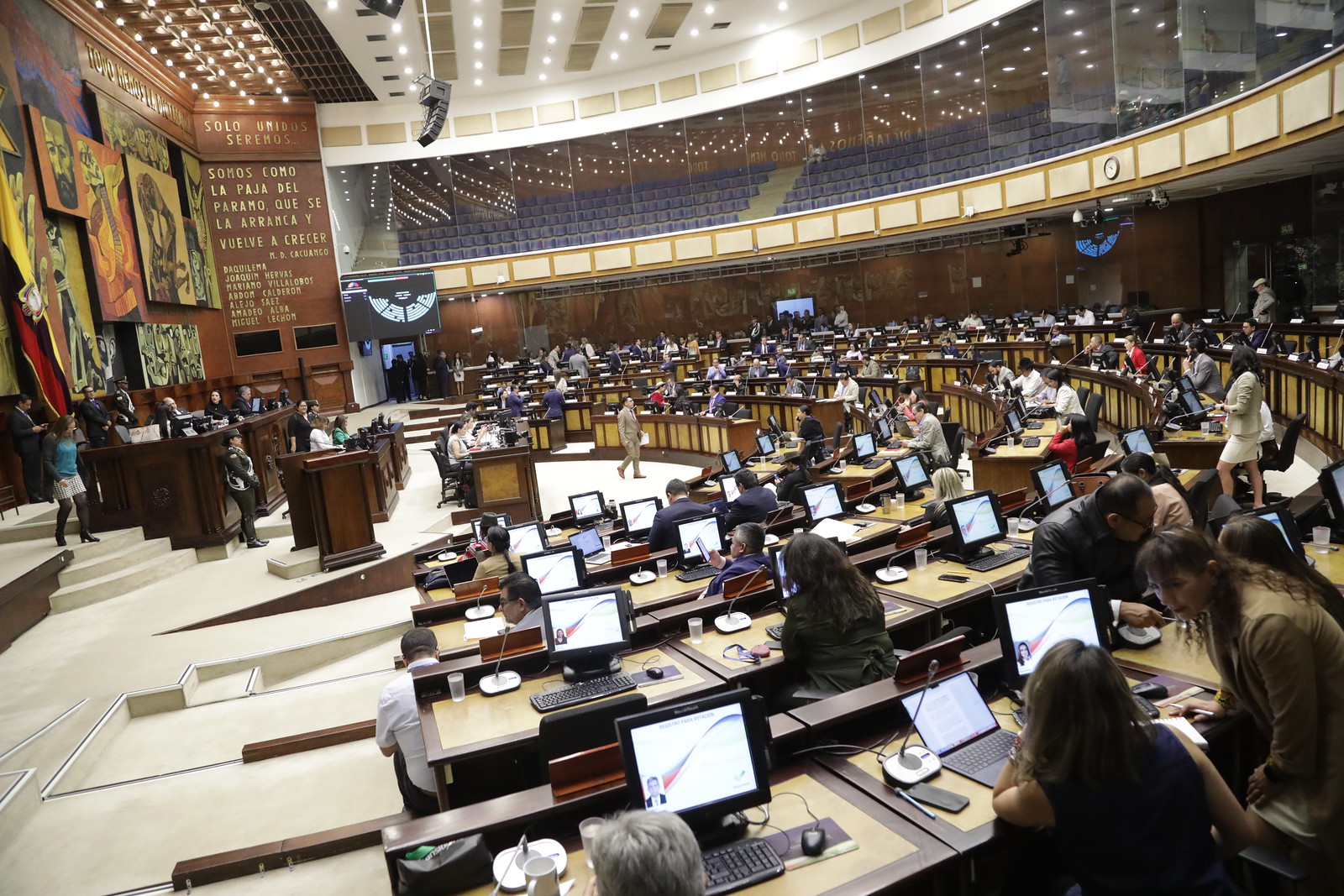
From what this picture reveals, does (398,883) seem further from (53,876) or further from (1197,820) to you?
(53,876)

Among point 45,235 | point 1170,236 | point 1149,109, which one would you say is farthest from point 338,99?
point 1170,236

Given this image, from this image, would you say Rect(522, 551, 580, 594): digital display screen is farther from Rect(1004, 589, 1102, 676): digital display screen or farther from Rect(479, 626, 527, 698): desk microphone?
Rect(1004, 589, 1102, 676): digital display screen

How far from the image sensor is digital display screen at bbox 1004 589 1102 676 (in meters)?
3.12

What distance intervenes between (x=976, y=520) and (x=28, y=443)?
10289 millimetres

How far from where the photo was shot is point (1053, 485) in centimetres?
587

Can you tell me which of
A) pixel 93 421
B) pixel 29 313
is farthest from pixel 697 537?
pixel 29 313

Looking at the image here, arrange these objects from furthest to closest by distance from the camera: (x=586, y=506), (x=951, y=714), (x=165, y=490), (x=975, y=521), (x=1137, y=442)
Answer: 1. (x=165, y=490)
2. (x=586, y=506)
3. (x=1137, y=442)
4. (x=975, y=521)
5. (x=951, y=714)

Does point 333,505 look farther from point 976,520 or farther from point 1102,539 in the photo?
point 1102,539

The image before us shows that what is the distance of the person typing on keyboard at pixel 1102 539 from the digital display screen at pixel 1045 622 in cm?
28

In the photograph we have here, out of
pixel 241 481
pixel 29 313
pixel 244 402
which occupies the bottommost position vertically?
pixel 241 481

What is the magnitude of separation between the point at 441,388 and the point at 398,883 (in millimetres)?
21060

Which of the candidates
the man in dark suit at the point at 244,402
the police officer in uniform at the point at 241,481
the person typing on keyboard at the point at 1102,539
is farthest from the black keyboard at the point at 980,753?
the man in dark suit at the point at 244,402

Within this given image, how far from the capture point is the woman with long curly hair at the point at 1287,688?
2207 mm

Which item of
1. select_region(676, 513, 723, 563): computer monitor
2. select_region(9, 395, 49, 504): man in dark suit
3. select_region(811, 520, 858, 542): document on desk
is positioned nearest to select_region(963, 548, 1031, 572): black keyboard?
select_region(811, 520, 858, 542): document on desk
